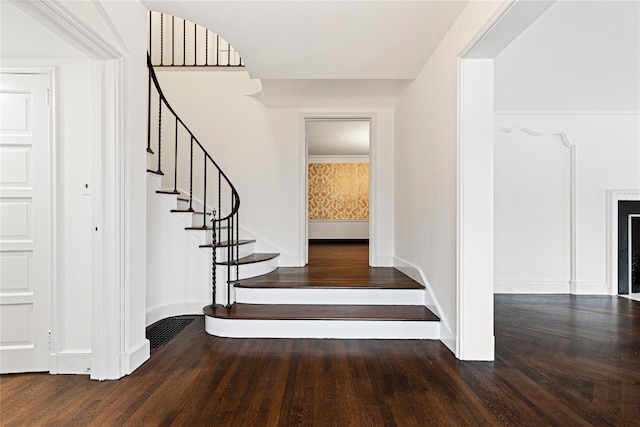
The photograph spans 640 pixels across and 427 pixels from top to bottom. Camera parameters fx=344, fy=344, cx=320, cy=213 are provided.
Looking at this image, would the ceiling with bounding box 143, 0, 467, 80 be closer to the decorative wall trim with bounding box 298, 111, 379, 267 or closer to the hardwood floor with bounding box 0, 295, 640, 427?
the decorative wall trim with bounding box 298, 111, 379, 267

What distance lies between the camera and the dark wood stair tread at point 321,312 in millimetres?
3008

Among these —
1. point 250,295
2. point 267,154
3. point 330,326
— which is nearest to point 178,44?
point 267,154

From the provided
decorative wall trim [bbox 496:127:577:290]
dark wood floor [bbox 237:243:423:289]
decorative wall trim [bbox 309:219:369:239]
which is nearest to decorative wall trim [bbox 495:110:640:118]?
decorative wall trim [bbox 496:127:577:290]

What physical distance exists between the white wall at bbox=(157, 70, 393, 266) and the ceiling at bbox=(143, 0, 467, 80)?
1357 millimetres

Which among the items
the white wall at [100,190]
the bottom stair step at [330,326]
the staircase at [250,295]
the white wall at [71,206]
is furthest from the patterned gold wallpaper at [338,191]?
the white wall at [71,206]

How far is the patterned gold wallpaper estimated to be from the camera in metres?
9.76

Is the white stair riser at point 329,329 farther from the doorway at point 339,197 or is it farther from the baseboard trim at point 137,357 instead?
the doorway at point 339,197

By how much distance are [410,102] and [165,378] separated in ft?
11.7

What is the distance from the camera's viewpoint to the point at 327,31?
2.74m

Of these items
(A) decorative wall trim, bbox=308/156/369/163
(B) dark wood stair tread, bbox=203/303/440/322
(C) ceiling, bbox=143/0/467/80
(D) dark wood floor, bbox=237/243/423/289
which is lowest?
(B) dark wood stair tread, bbox=203/303/440/322

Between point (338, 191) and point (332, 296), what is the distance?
6.55 metres

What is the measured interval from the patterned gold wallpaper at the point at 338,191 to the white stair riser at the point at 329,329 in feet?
22.4

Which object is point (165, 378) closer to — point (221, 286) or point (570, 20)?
point (221, 286)

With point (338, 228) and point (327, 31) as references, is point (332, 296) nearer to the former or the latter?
point (327, 31)
